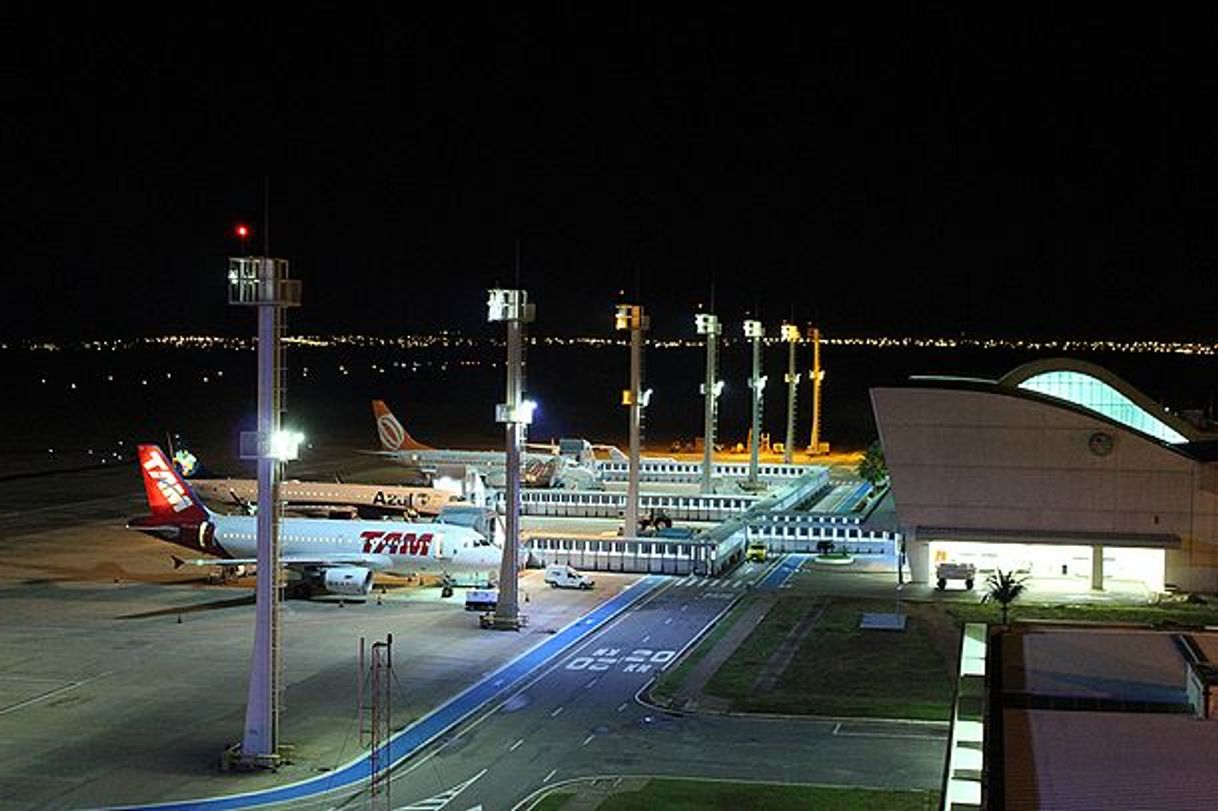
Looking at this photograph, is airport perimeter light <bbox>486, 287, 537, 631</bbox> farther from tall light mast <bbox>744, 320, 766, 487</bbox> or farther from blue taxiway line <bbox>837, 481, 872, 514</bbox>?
tall light mast <bbox>744, 320, 766, 487</bbox>

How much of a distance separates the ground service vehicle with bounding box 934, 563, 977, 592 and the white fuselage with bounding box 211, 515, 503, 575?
24.3 m

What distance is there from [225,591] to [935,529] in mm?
38284

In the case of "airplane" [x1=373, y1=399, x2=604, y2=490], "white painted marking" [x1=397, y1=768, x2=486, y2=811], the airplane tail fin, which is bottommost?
"white painted marking" [x1=397, y1=768, x2=486, y2=811]

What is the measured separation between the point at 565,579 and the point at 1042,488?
26425 mm

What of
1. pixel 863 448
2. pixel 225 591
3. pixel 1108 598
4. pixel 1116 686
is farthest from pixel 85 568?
pixel 863 448

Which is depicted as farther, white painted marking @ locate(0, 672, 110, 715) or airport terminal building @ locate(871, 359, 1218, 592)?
airport terminal building @ locate(871, 359, 1218, 592)

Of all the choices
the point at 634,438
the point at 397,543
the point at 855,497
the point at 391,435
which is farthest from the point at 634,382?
the point at 391,435

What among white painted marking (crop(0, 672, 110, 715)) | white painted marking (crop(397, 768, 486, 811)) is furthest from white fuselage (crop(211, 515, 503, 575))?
white painted marking (crop(397, 768, 486, 811))

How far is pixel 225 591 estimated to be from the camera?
80.8 m

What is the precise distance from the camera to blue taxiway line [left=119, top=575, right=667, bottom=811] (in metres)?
45.1

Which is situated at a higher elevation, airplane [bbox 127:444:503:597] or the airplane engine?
airplane [bbox 127:444:503:597]

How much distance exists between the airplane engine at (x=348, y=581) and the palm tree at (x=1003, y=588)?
3006 cm

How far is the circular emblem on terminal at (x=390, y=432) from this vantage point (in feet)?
481

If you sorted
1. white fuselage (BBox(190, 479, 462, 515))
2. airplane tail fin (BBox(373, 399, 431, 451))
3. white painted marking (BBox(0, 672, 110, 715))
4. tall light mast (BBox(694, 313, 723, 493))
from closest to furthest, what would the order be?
white painted marking (BBox(0, 672, 110, 715)) < white fuselage (BBox(190, 479, 462, 515)) < tall light mast (BBox(694, 313, 723, 493)) < airplane tail fin (BBox(373, 399, 431, 451))
